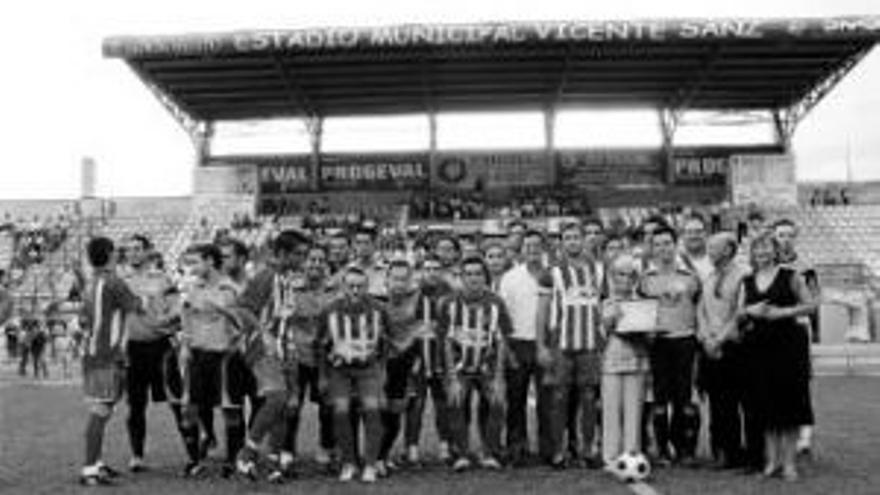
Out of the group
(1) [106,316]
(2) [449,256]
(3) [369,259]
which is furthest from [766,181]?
(1) [106,316]

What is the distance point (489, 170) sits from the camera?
40125mm

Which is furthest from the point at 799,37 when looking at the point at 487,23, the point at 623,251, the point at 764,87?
the point at 623,251

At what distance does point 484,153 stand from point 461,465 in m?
30.8

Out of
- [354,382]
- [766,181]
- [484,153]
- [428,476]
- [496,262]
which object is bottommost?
[428,476]

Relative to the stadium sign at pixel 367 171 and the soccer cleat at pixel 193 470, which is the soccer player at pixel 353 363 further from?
the stadium sign at pixel 367 171

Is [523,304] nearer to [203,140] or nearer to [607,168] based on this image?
[607,168]

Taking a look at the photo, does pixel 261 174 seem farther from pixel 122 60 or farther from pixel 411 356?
pixel 411 356

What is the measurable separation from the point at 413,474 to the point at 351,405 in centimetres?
72

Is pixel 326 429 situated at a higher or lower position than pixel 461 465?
higher

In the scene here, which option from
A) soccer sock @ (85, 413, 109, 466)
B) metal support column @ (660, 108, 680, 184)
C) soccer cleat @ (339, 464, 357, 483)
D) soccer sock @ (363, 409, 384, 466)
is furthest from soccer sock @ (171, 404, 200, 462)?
metal support column @ (660, 108, 680, 184)

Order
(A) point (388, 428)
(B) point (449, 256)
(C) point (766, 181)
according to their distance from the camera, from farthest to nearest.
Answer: (C) point (766, 181) → (B) point (449, 256) → (A) point (388, 428)

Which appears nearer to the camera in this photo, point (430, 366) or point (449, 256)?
point (430, 366)

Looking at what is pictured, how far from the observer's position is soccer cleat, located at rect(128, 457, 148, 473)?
10151mm

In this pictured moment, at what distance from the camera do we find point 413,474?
9711 mm
